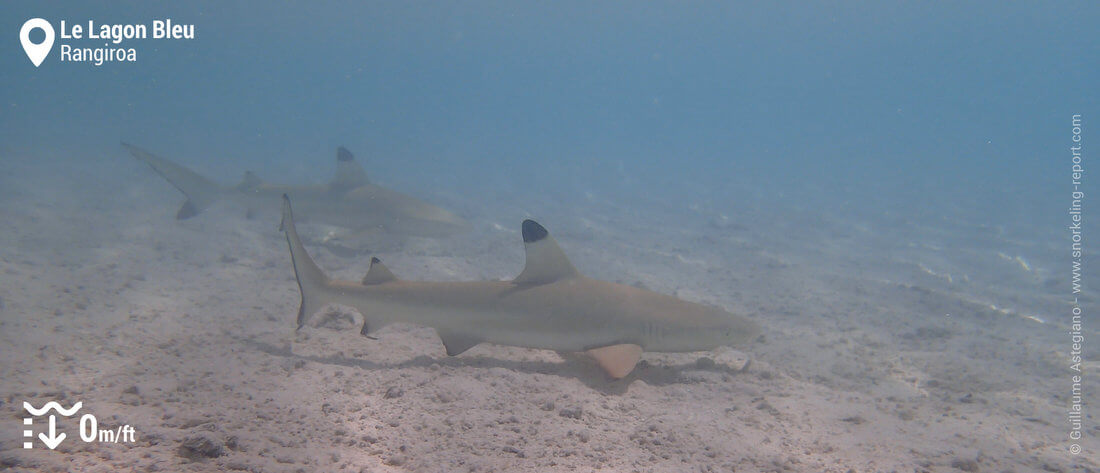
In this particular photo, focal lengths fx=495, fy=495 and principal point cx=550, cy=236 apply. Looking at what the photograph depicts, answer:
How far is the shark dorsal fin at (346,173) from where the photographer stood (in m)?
9.66

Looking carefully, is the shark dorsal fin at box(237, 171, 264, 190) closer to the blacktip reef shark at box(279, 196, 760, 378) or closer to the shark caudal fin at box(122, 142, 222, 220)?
the shark caudal fin at box(122, 142, 222, 220)

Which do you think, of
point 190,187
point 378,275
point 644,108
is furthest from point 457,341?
point 644,108

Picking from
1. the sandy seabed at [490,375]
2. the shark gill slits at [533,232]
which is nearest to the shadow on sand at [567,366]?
the sandy seabed at [490,375]

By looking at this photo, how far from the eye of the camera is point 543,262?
425 centimetres

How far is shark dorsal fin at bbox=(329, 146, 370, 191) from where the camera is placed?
9.66 metres

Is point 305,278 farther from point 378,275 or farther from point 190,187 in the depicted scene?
point 190,187

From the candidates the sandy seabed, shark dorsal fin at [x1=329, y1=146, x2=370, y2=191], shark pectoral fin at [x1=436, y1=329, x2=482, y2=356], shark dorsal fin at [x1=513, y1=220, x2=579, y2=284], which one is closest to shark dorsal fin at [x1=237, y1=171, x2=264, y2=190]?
the sandy seabed

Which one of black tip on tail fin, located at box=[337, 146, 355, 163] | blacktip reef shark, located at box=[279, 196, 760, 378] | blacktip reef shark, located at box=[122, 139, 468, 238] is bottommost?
blacktip reef shark, located at box=[279, 196, 760, 378]

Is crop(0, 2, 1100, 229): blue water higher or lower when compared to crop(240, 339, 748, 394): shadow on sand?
higher

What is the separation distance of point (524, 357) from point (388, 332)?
1.62m

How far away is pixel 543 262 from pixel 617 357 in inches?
39.6

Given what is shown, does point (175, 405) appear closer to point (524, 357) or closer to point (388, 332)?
point (388, 332)

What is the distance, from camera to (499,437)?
2982 millimetres

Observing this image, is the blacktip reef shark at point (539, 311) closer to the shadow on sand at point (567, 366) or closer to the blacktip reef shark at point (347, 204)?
the shadow on sand at point (567, 366)
